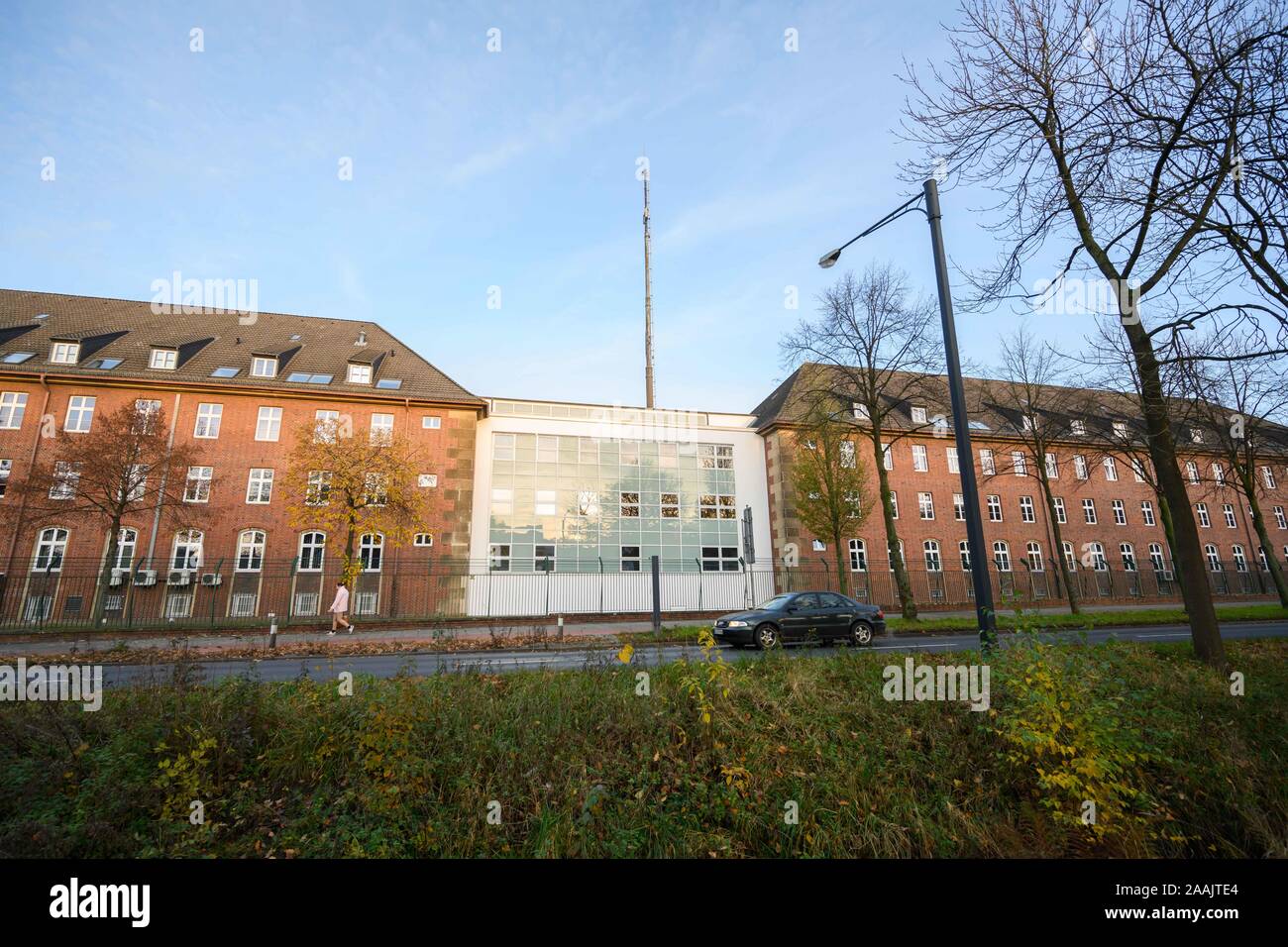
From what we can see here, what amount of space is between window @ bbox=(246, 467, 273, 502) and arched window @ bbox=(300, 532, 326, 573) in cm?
265

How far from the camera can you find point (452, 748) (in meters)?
4.84

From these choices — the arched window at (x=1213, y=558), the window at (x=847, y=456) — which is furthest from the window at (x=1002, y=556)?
the window at (x=847, y=456)

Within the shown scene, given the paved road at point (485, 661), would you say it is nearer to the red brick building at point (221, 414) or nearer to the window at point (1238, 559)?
the red brick building at point (221, 414)

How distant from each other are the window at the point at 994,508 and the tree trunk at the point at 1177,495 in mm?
26598

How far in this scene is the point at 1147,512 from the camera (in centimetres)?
3772

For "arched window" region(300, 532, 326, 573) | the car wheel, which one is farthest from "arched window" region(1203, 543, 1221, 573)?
"arched window" region(300, 532, 326, 573)

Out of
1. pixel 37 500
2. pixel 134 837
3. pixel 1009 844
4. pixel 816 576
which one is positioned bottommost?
pixel 1009 844

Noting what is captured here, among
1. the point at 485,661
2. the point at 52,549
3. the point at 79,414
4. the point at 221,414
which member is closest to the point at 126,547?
the point at 52,549

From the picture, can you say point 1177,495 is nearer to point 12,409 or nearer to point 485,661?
point 485,661

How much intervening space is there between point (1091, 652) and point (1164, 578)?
3911 centimetres

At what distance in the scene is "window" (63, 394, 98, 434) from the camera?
83.8 feet

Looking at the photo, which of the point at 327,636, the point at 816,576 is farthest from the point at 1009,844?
the point at 816,576

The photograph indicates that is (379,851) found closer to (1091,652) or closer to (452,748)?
(452,748)

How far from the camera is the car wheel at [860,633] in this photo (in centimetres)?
1566
